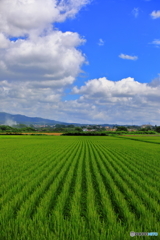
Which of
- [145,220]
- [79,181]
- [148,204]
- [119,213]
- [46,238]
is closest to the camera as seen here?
[46,238]

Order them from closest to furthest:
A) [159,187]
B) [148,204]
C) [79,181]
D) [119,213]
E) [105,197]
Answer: [119,213] < [148,204] < [105,197] < [159,187] < [79,181]

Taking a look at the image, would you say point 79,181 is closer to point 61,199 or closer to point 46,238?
point 61,199

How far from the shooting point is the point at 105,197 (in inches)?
275

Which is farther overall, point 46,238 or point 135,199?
point 135,199

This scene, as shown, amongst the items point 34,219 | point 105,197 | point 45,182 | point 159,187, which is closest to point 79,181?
point 45,182

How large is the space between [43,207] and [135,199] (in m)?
3.07

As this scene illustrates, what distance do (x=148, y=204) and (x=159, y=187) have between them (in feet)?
8.60

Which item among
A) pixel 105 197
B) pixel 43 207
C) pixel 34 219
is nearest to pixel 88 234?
pixel 34 219

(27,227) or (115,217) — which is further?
(115,217)

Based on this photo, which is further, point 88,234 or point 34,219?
point 34,219

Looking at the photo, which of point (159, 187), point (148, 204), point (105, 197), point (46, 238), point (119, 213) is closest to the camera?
point (46, 238)

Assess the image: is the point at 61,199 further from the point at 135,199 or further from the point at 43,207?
the point at 135,199

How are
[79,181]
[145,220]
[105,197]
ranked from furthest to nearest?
1. [79,181]
2. [105,197]
3. [145,220]

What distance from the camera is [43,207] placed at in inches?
237
